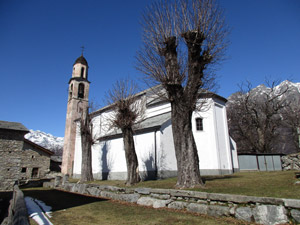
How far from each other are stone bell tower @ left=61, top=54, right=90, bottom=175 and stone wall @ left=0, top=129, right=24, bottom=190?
1303 centimetres

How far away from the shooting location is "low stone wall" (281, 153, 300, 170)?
18953 millimetres

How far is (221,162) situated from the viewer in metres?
16.7

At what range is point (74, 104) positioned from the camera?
3038cm

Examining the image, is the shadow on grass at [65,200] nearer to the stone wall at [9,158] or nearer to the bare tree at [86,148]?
the stone wall at [9,158]

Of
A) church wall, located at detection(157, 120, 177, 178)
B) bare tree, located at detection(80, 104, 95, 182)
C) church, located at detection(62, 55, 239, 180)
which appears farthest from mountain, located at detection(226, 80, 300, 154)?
bare tree, located at detection(80, 104, 95, 182)

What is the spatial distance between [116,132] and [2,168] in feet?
31.7

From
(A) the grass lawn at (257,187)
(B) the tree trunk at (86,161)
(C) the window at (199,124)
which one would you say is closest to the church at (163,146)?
(C) the window at (199,124)

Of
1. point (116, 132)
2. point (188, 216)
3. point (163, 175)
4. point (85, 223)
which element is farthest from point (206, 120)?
point (85, 223)

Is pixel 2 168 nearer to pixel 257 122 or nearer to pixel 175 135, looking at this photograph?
pixel 175 135

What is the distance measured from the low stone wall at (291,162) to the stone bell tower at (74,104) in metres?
26.5

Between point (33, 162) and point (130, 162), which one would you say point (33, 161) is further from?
point (130, 162)

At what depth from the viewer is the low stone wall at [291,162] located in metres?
19.0

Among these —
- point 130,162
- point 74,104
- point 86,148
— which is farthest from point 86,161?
point 74,104

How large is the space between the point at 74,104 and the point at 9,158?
624 inches
